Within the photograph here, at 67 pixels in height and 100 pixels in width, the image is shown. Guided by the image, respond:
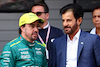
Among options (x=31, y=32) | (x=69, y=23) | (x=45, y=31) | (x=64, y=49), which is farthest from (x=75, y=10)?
(x=45, y=31)

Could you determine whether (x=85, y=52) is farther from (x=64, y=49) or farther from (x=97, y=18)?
(x=97, y=18)

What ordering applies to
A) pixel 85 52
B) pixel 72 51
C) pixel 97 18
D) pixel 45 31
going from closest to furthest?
pixel 85 52
pixel 72 51
pixel 97 18
pixel 45 31

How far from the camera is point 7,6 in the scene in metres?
7.84

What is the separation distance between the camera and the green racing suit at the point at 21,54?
12.7 feet

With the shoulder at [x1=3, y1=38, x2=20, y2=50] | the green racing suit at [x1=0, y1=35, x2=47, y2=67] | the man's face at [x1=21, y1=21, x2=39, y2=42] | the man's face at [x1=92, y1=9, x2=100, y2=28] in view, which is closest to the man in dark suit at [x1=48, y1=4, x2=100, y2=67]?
the green racing suit at [x1=0, y1=35, x2=47, y2=67]

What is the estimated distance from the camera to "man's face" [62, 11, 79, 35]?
419 cm

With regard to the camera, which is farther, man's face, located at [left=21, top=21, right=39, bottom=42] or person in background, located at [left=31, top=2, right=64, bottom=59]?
person in background, located at [left=31, top=2, right=64, bottom=59]

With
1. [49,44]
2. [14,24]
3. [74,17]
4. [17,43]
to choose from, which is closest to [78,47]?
[74,17]

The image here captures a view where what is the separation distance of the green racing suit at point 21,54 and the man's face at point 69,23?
559mm

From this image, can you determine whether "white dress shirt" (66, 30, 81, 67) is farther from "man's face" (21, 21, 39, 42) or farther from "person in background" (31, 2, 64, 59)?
"person in background" (31, 2, 64, 59)

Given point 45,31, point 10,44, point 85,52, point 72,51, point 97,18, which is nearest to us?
point 10,44

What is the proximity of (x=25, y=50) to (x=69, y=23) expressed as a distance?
2.82 feet

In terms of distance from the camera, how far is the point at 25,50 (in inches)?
159

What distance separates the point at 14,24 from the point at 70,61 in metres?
3.96
